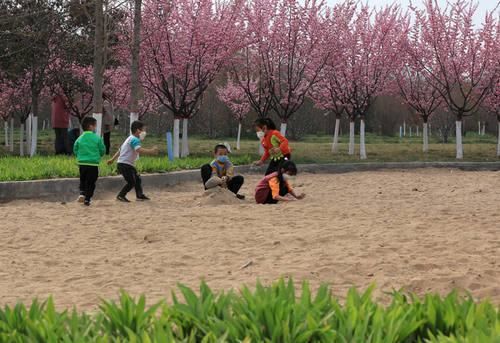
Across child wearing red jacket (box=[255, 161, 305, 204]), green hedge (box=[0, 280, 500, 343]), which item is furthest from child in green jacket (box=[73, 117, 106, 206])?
green hedge (box=[0, 280, 500, 343])

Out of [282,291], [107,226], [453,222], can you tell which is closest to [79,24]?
[107,226]

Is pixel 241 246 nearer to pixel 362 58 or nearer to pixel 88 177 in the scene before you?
pixel 88 177

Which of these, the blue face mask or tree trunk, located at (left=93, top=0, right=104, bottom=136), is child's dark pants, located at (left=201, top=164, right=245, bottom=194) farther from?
tree trunk, located at (left=93, top=0, right=104, bottom=136)

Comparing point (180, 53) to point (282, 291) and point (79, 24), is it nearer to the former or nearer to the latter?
point (79, 24)

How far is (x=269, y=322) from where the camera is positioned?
3.29m

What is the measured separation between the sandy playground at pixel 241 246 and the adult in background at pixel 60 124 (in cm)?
1129

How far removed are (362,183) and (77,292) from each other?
1211cm

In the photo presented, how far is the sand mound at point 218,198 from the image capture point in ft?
40.1

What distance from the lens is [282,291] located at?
12.2 ft

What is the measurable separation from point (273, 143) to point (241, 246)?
540 cm

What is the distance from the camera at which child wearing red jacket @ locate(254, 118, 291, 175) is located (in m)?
12.8

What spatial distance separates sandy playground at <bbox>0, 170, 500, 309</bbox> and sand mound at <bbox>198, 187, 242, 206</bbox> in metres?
0.03

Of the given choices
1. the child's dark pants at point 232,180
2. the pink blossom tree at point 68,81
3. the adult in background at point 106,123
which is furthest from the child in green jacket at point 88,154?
the pink blossom tree at point 68,81

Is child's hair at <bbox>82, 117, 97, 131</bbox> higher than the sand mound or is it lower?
higher
